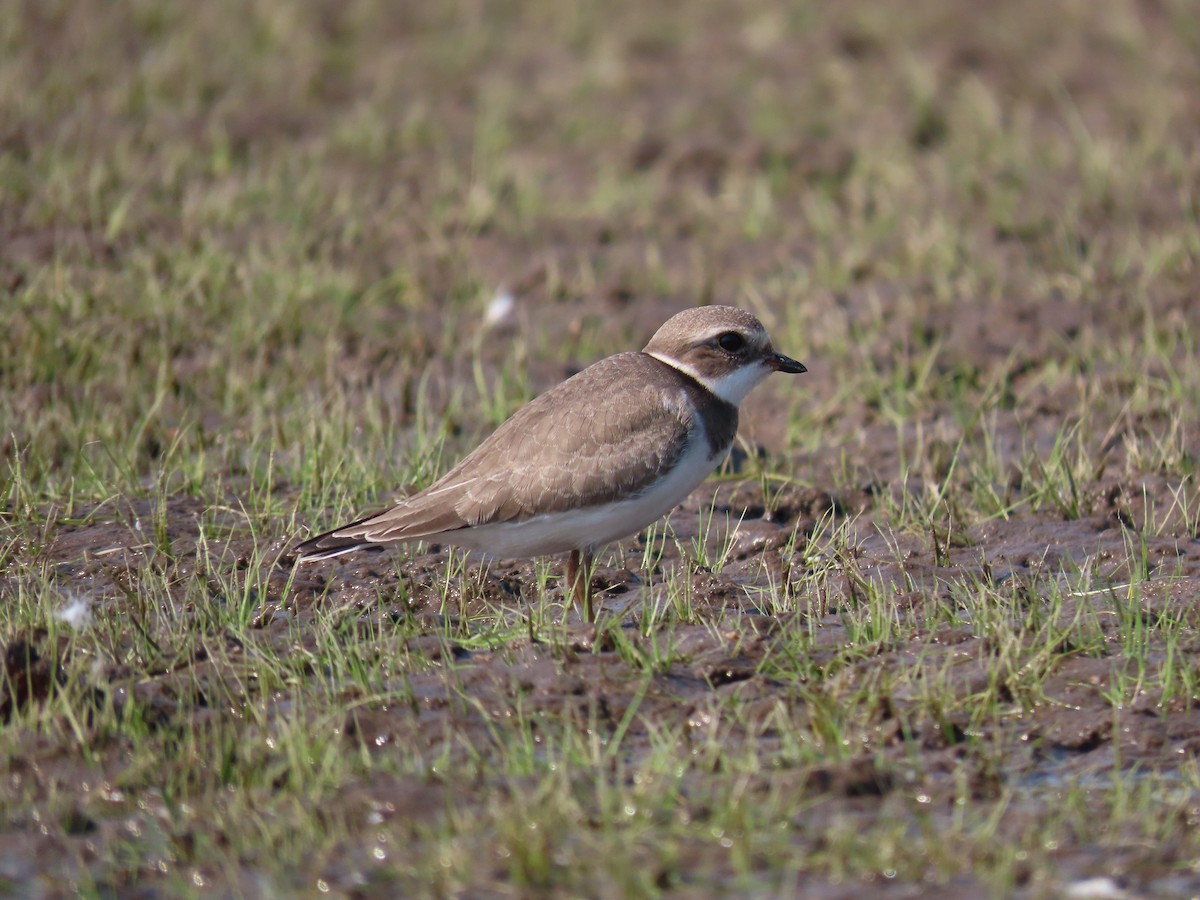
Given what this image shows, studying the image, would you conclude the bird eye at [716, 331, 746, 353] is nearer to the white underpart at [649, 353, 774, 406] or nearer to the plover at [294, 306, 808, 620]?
the white underpart at [649, 353, 774, 406]

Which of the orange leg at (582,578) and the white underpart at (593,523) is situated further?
the white underpart at (593,523)

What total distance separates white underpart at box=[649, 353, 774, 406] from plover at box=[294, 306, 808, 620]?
111 mm

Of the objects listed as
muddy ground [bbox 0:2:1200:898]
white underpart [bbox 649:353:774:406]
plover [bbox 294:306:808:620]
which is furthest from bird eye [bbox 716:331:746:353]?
muddy ground [bbox 0:2:1200:898]

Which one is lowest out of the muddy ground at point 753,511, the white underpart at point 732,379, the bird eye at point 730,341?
the muddy ground at point 753,511

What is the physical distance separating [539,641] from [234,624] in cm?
107

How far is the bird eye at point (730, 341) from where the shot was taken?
6734mm

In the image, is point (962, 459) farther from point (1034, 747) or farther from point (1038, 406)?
point (1034, 747)

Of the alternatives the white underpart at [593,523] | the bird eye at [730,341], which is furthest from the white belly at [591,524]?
the bird eye at [730,341]

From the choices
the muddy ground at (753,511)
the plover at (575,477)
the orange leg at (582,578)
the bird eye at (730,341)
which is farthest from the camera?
the bird eye at (730,341)

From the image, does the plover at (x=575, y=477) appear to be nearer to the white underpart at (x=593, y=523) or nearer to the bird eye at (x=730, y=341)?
the white underpart at (x=593, y=523)

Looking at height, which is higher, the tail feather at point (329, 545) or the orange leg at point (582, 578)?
the tail feather at point (329, 545)

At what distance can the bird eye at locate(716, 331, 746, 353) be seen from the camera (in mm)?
6734

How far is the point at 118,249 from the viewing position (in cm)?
1028

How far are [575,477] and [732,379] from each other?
0.86 meters
